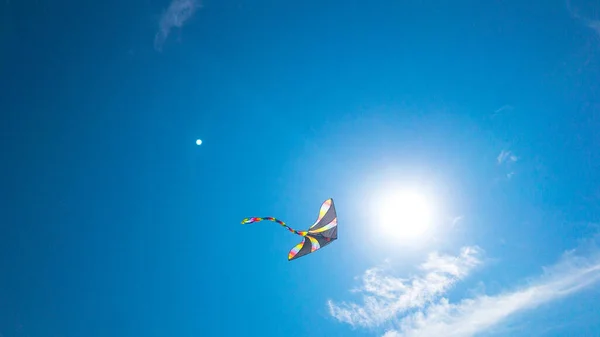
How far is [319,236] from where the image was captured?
17453mm

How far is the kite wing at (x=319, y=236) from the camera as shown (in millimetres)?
17188

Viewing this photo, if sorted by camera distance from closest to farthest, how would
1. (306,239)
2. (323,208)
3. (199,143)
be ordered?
(306,239)
(323,208)
(199,143)

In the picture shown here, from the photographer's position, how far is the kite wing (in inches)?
677

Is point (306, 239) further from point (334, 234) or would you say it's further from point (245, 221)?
point (245, 221)

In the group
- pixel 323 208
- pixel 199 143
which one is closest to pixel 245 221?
pixel 323 208

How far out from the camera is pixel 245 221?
1666cm

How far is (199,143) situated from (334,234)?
42.7 feet

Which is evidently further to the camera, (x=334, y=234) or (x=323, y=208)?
(x=323, y=208)

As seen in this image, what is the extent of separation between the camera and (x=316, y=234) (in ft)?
57.7

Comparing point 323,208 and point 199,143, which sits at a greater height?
point 199,143

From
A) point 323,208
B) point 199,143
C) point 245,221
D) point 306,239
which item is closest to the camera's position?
point 245,221

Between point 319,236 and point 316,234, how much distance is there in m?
0.23

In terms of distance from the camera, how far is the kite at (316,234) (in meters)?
17.1

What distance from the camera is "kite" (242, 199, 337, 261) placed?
56.2 feet
